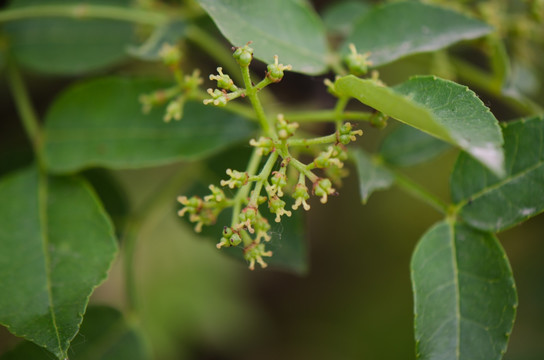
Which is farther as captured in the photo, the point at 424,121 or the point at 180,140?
the point at 180,140

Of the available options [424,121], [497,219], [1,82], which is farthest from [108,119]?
[1,82]

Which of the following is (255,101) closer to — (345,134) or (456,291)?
(345,134)

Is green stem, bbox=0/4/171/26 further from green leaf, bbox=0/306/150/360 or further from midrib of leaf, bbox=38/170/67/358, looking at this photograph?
green leaf, bbox=0/306/150/360

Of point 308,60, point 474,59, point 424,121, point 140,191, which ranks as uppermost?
point 424,121

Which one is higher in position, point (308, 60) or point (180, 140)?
point (308, 60)

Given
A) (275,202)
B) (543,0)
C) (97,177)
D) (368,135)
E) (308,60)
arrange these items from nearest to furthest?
(275,202) → (308,60) → (543,0) → (97,177) → (368,135)

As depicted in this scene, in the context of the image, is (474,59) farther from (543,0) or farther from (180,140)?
(180,140)

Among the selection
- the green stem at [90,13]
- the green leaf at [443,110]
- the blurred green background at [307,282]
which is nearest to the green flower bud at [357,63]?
the green leaf at [443,110]
